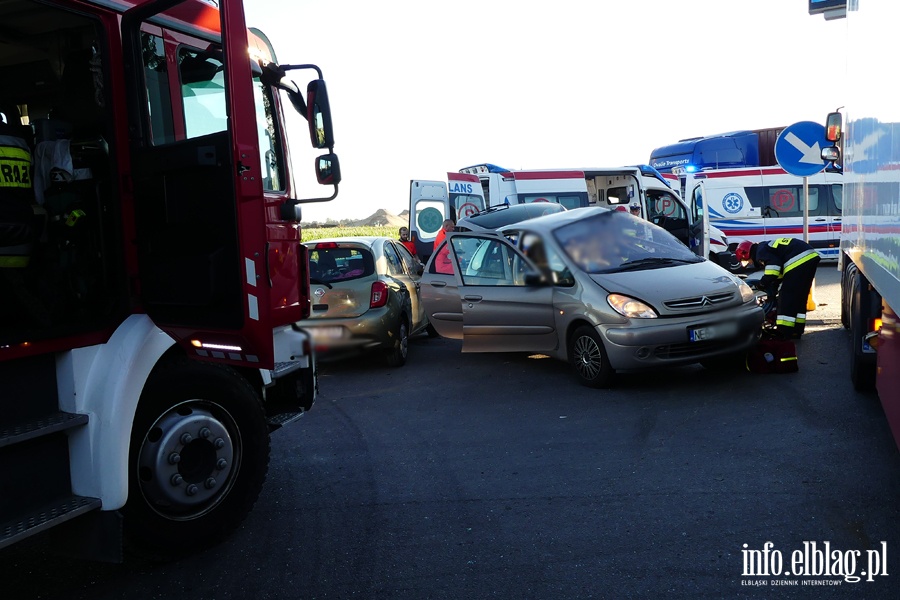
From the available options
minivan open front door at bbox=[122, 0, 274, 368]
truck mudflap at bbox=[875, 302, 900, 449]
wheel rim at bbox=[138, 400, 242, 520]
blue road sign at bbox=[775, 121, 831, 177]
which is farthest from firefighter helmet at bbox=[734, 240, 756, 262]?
minivan open front door at bbox=[122, 0, 274, 368]

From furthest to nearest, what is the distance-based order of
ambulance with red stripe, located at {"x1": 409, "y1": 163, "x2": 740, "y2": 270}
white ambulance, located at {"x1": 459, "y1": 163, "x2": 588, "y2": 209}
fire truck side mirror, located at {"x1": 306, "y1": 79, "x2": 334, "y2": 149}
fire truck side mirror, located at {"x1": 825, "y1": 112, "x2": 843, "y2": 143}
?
white ambulance, located at {"x1": 459, "y1": 163, "x2": 588, "y2": 209}, ambulance with red stripe, located at {"x1": 409, "y1": 163, "x2": 740, "y2": 270}, fire truck side mirror, located at {"x1": 825, "y1": 112, "x2": 843, "y2": 143}, fire truck side mirror, located at {"x1": 306, "y1": 79, "x2": 334, "y2": 149}

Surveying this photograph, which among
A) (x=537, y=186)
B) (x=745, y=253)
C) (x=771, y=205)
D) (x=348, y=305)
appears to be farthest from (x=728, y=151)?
(x=348, y=305)

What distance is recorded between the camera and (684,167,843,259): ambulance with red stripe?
2342 centimetres

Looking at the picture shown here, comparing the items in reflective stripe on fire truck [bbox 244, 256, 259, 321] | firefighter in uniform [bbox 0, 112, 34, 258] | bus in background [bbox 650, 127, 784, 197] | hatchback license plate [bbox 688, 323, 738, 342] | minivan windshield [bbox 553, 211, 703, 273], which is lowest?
hatchback license plate [bbox 688, 323, 738, 342]

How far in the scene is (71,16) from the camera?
3.82m

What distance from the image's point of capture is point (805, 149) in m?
10.3

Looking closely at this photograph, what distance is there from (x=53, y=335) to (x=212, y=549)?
150 centimetres

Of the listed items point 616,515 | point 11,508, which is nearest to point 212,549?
point 11,508

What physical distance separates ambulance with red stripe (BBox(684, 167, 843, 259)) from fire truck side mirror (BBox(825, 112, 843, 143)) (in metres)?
14.2

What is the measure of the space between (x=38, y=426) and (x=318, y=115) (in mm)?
2030

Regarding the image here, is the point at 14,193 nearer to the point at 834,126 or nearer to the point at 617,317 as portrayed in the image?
the point at 617,317

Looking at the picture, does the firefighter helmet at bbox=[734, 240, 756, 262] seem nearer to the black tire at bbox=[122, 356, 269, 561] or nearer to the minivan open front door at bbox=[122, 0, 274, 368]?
the black tire at bbox=[122, 356, 269, 561]

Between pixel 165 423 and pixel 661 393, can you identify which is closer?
pixel 165 423

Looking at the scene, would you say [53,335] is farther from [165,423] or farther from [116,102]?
[116,102]
